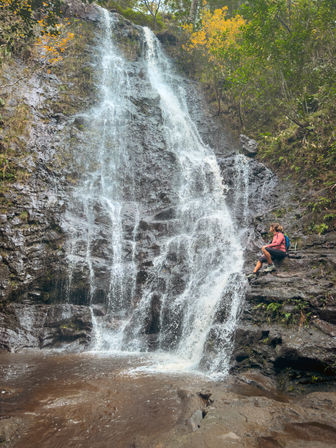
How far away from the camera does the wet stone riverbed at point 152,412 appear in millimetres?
3158

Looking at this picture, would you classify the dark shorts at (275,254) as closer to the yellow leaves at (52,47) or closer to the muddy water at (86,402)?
the muddy water at (86,402)

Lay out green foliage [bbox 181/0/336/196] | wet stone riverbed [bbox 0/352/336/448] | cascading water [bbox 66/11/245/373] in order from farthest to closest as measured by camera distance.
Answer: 1. green foliage [bbox 181/0/336/196]
2. cascading water [bbox 66/11/245/373]
3. wet stone riverbed [bbox 0/352/336/448]

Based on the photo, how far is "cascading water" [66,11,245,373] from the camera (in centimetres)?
801

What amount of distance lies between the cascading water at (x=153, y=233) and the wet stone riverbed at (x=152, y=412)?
172cm

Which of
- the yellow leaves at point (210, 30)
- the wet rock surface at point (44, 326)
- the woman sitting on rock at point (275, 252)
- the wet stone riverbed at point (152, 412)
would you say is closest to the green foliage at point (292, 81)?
the yellow leaves at point (210, 30)

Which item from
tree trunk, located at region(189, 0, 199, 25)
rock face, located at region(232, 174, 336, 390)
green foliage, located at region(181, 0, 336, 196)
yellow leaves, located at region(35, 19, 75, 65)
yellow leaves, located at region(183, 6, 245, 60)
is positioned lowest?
rock face, located at region(232, 174, 336, 390)

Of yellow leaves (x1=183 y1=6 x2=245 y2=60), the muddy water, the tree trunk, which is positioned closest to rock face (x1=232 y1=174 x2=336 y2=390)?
the muddy water

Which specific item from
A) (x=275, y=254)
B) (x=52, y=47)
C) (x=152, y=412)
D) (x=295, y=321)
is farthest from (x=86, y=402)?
(x=52, y=47)

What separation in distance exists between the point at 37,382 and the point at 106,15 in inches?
900

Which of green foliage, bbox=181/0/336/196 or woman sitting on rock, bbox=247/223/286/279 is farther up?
green foliage, bbox=181/0/336/196

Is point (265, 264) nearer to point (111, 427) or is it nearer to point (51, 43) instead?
point (111, 427)

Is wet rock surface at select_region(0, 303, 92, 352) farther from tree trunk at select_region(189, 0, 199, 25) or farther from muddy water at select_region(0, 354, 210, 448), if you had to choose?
tree trunk at select_region(189, 0, 199, 25)

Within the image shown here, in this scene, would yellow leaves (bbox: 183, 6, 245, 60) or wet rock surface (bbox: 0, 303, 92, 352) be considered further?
yellow leaves (bbox: 183, 6, 245, 60)

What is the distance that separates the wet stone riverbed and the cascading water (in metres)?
1.72
